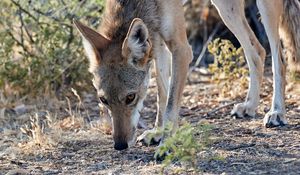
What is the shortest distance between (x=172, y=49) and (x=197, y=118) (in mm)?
1716

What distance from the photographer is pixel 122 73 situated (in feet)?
21.0

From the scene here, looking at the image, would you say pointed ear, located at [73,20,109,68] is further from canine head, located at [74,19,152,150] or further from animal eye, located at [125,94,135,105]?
animal eye, located at [125,94,135,105]

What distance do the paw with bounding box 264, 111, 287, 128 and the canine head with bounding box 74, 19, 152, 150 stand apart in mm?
1430

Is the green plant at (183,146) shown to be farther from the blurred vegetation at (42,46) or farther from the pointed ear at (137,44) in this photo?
the blurred vegetation at (42,46)

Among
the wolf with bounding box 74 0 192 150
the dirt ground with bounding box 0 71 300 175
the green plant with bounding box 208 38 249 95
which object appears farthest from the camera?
the green plant with bounding box 208 38 249 95

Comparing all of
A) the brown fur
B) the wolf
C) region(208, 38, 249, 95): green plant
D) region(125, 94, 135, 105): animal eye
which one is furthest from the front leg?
region(208, 38, 249, 95): green plant

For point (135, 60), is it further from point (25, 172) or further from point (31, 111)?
point (31, 111)

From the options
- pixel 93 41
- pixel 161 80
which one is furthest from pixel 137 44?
pixel 161 80

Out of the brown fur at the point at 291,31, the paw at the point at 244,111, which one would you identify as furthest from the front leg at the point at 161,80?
the brown fur at the point at 291,31

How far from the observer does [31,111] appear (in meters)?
9.02

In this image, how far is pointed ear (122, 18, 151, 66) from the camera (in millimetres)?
6180

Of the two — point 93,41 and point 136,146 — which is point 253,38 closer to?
point 136,146

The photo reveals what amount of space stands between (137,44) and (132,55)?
0.12m

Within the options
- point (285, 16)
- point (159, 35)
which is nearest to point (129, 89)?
point (159, 35)
